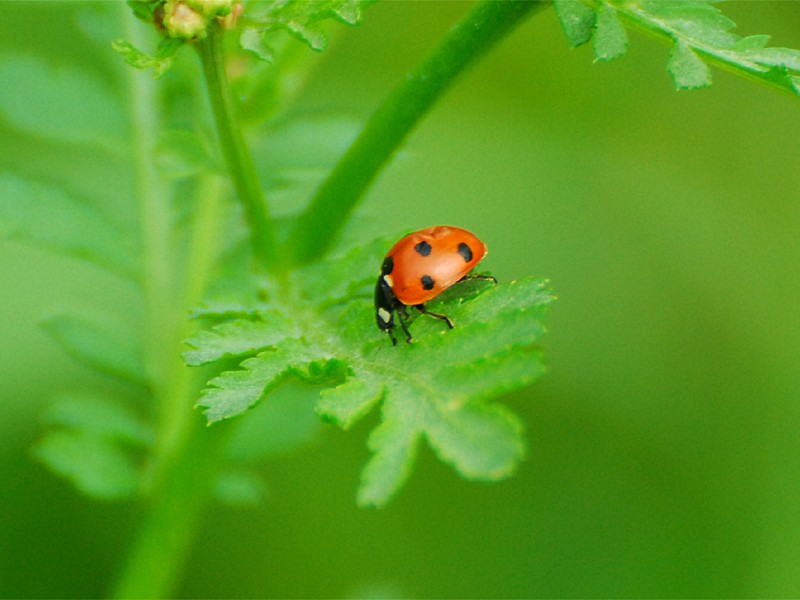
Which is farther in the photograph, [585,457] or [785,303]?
[785,303]

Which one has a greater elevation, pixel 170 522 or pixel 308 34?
pixel 308 34

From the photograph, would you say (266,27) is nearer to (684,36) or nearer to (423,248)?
(423,248)

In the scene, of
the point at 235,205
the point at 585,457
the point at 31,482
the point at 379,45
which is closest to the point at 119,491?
the point at 235,205

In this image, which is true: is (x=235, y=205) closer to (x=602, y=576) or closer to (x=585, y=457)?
(x=585, y=457)

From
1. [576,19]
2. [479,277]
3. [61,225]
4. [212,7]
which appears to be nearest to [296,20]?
[212,7]

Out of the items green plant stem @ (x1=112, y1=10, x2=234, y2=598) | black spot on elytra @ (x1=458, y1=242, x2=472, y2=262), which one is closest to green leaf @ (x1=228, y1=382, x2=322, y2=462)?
green plant stem @ (x1=112, y1=10, x2=234, y2=598)

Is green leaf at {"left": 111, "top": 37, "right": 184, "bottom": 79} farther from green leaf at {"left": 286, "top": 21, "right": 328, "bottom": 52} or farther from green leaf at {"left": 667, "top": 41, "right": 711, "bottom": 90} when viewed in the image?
green leaf at {"left": 667, "top": 41, "right": 711, "bottom": 90}

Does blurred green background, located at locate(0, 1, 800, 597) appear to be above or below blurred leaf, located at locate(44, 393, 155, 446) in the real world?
above
